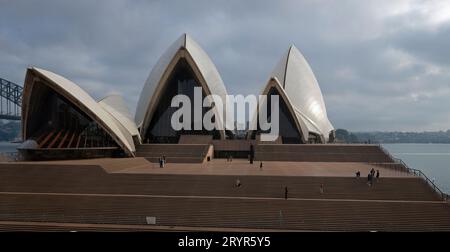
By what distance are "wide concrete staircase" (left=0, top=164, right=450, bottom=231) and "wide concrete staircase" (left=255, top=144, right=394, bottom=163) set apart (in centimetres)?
787

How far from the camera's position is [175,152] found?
903 inches

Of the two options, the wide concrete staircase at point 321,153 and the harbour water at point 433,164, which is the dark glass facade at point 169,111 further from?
the harbour water at point 433,164

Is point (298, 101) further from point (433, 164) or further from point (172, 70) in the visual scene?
point (433, 164)

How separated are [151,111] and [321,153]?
40.7 feet

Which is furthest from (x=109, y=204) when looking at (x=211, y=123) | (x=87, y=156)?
(x=211, y=123)

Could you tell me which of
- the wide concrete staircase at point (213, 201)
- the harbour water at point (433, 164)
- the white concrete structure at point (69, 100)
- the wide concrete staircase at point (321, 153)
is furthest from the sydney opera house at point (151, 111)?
the harbour water at point (433, 164)

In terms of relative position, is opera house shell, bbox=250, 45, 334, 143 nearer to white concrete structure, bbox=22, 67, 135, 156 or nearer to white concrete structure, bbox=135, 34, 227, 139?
white concrete structure, bbox=135, 34, 227, 139

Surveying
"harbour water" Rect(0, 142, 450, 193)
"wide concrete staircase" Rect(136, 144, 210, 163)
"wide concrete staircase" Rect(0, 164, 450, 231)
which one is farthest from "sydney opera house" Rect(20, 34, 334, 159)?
"harbour water" Rect(0, 142, 450, 193)

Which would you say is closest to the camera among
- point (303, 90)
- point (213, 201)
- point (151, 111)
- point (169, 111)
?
point (213, 201)

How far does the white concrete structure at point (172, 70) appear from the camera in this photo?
26.7m

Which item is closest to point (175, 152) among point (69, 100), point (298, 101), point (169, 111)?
point (69, 100)

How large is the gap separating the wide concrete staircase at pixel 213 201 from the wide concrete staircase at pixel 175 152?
649cm

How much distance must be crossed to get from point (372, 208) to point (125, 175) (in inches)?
359
